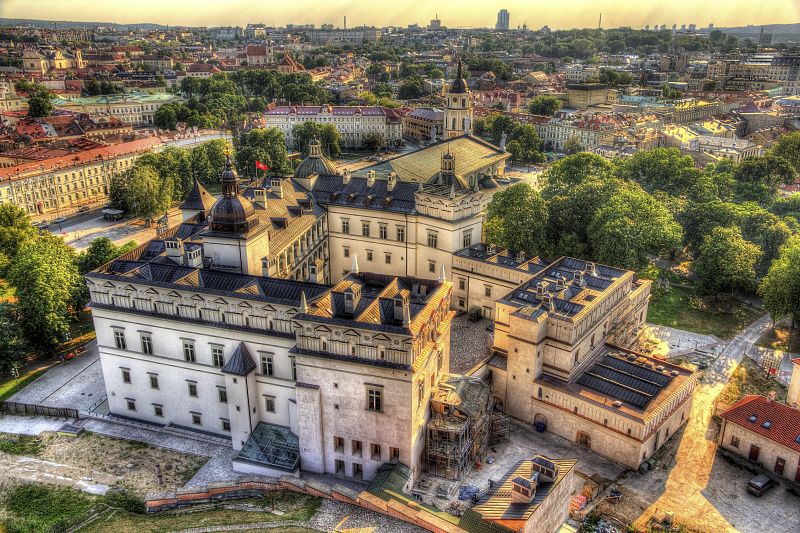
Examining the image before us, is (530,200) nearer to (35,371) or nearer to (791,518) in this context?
Result: (791,518)

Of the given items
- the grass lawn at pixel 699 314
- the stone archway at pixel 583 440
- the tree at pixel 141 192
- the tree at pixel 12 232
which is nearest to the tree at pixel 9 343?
the tree at pixel 12 232

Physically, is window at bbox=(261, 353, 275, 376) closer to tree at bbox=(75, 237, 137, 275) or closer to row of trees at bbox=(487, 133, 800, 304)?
tree at bbox=(75, 237, 137, 275)

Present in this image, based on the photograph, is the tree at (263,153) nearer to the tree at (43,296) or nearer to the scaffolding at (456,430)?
the tree at (43,296)

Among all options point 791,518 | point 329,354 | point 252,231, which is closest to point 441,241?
point 252,231

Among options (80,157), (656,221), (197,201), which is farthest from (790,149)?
(80,157)

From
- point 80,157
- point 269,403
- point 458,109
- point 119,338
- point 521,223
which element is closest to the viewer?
point 269,403

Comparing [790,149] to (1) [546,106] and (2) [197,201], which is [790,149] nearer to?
(1) [546,106]

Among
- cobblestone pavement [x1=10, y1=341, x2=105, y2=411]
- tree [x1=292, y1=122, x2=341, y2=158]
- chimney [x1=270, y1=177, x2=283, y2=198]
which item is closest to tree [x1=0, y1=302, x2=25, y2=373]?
cobblestone pavement [x1=10, y1=341, x2=105, y2=411]
